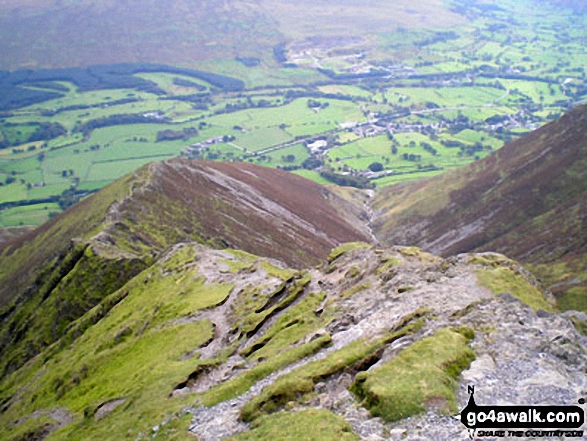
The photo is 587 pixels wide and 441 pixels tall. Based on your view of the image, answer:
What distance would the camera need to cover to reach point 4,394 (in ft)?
327

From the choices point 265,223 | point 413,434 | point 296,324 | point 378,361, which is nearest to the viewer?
point 413,434

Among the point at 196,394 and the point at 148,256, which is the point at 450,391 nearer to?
Answer: the point at 196,394

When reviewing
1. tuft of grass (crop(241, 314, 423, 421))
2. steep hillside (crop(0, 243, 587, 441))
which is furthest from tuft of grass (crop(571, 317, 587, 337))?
tuft of grass (crop(241, 314, 423, 421))

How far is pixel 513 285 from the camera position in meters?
64.1

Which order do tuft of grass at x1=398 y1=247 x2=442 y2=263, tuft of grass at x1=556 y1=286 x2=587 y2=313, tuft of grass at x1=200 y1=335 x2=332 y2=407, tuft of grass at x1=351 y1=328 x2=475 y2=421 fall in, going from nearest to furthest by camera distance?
tuft of grass at x1=351 y1=328 x2=475 y2=421 → tuft of grass at x1=200 y1=335 x2=332 y2=407 → tuft of grass at x1=398 y1=247 x2=442 y2=263 → tuft of grass at x1=556 y1=286 x2=587 y2=313

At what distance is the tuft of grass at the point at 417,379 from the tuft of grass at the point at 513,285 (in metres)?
17.6

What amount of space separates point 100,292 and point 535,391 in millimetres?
102230

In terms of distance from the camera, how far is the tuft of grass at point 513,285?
61219 millimetres

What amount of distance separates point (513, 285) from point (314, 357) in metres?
27.8

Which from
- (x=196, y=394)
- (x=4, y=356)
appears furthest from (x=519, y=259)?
(x=4, y=356)

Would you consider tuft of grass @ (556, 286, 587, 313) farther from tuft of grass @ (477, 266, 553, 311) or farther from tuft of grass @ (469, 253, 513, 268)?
tuft of grass @ (477, 266, 553, 311)

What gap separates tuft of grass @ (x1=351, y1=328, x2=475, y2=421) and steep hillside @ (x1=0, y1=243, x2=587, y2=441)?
107mm

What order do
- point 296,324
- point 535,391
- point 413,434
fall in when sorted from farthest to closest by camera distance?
point 296,324 → point 535,391 → point 413,434

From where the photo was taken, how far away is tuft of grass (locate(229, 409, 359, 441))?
37.2 m
